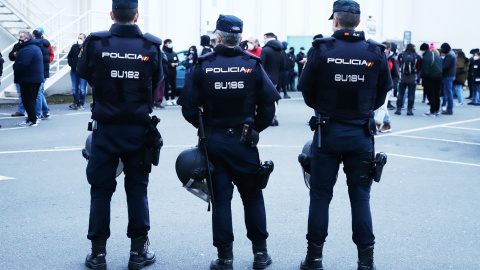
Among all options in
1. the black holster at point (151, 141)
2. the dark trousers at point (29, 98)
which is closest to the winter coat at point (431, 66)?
the dark trousers at point (29, 98)

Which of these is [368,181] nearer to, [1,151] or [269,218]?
[269,218]

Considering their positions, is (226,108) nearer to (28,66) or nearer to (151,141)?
(151,141)

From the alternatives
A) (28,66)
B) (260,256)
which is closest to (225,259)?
(260,256)

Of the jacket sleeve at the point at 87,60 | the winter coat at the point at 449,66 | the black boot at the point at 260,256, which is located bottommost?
the black boot at the point at 260,256

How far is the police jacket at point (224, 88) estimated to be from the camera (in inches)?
185

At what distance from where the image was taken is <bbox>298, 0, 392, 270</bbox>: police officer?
15.5 ft

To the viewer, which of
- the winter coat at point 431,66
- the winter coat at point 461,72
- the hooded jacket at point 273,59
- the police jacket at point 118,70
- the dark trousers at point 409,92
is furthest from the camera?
the winter coat at point 461,72

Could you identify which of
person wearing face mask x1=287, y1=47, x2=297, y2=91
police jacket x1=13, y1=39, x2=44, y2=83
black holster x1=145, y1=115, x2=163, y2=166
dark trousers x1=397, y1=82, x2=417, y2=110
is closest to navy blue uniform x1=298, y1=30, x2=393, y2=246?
black holster x1=145, y1=115, x2=163, y2=166

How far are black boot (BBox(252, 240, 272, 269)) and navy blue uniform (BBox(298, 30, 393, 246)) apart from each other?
383 mm

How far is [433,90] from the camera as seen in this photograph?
17.6m

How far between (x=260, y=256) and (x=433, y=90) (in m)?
13.8

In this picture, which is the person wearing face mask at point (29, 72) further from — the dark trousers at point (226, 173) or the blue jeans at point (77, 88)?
the dark trousers at point (226, 173)

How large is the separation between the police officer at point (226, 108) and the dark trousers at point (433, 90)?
1366 centimetres

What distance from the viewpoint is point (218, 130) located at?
476 centimetres
